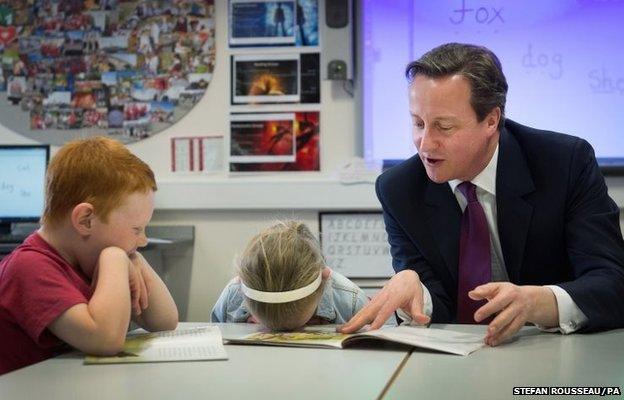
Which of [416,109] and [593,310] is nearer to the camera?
[593,310]

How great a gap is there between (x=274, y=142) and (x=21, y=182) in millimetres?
1039

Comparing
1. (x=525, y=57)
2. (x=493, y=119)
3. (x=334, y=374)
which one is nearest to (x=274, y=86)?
(x=525, y=57)

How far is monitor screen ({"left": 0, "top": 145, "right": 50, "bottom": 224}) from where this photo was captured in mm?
3402

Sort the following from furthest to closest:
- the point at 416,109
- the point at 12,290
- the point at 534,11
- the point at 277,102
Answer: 1. the point at 277,102
2. the point at 534,11
3. the point at 416,109
4. the point at 12,290

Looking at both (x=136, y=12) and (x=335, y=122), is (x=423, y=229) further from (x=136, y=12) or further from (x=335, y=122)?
(x=136, y=12)

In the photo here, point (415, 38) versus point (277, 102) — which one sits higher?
point (415, 38)

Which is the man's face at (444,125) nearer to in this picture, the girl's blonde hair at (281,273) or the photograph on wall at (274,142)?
the girl's blonde hair at (281,273)

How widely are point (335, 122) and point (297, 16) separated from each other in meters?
0.45

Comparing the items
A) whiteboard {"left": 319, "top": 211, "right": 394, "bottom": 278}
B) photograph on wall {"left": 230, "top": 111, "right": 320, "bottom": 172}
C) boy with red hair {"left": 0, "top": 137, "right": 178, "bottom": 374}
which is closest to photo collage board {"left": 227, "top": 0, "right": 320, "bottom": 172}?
photograph on wall {"left": 230, "top": 111, "right": 320, "bottom": 172}

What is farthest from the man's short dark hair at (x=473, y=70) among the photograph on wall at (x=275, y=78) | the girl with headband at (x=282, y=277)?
the photograph on wall at (x=275, y=78)

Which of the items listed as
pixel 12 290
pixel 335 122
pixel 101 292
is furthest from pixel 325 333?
pixel 335 122

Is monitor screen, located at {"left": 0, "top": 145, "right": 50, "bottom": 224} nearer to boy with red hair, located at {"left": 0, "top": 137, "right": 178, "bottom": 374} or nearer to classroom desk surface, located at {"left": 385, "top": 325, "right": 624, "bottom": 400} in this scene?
boy with red hair, located at {"left": 0, "top": 137, "right": 178, "bottom": 374}

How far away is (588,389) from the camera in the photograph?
1.13 metres

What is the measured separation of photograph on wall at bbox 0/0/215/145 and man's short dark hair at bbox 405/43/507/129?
166 cm
